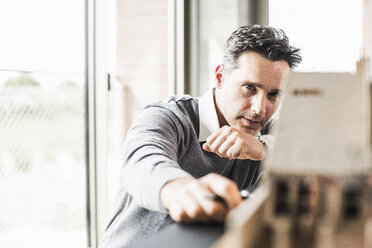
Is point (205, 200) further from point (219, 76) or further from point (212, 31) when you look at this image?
point (212, 31)

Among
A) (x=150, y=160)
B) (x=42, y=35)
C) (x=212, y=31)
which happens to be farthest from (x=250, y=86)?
(x=212, y=31)

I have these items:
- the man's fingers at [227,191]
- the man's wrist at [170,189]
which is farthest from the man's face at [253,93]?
the man's fingers at [227,191]

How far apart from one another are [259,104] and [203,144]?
331mm

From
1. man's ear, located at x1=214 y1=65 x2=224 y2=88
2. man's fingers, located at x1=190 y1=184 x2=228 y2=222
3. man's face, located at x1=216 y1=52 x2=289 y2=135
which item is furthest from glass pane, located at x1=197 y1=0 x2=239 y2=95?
man's fingers, located at x1=190 y1=184 x2=228 y2=222

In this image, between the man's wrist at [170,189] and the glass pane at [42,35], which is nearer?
the man's wrist at [170,189]

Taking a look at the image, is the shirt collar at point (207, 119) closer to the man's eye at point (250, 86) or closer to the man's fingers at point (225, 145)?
the man's eye at point (250, 86)

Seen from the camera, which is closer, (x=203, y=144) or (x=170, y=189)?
(x=170, y=189)

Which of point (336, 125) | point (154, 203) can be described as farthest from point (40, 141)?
point (336, 125)

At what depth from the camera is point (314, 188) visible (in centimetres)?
A: 36

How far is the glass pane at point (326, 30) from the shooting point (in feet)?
9.45

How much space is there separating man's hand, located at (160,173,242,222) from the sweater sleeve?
92mm

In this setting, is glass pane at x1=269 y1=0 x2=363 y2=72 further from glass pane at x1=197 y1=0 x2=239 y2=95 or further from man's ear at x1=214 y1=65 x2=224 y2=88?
man's ear at x1=214 y1=65 x2=224 y2=88

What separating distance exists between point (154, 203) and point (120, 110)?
1.99 metres

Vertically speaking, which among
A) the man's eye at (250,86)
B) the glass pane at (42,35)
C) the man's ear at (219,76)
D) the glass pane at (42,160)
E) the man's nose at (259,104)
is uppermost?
the glass pane at (42,35)
